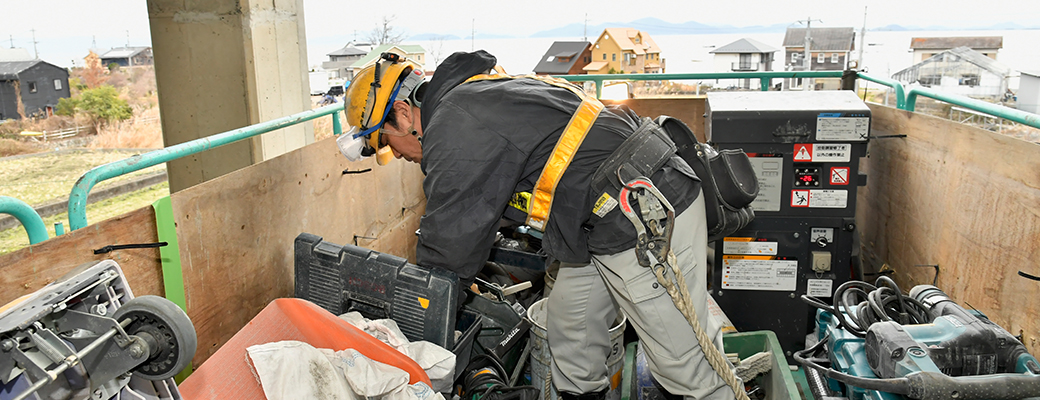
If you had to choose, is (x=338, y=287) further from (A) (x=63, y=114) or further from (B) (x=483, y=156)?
(A) (x=63, y=114)

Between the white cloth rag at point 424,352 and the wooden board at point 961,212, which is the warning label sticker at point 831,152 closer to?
the wooden board at point 961,212

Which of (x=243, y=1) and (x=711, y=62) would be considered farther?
(x=711, y=62)

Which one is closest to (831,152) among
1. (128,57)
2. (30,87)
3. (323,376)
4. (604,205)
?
(604,205)

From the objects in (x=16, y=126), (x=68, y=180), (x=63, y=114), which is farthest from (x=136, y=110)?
(x=68, y=180)

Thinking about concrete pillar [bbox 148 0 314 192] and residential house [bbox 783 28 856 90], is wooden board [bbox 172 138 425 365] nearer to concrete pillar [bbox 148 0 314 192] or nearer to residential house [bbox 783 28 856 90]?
concrete pillar [bbox 148 0 314 192]

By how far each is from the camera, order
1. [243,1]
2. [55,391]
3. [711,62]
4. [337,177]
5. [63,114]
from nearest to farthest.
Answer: [55,391], [337,177], [243,1], [63,114], [711,62]

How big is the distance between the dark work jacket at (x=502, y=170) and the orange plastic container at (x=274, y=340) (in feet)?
1.23

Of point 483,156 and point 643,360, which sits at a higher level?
point 483,156

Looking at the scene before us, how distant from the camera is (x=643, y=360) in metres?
3.29

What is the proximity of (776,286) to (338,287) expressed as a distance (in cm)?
252

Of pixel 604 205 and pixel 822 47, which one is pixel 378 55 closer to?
pixel 604 205

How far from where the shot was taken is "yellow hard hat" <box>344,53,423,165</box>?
2.50m

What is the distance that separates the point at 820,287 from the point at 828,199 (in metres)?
0.53

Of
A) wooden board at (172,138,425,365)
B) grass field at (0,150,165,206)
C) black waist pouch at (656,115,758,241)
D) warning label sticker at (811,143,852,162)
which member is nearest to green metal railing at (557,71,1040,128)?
warning label sticker at (811,143,852,162)
